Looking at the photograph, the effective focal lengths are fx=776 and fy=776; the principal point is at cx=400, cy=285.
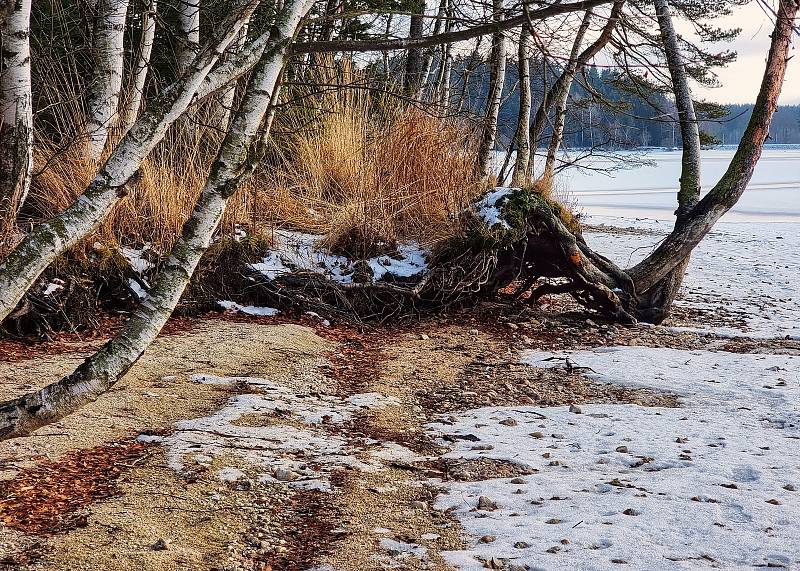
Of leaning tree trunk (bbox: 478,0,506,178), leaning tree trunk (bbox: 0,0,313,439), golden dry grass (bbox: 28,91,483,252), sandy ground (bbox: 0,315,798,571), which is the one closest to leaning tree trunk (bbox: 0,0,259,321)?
leaning tree trunk (bbox: 0,0,313,439)

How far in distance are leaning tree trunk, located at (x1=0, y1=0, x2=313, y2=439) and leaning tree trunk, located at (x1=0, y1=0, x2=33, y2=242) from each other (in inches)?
107

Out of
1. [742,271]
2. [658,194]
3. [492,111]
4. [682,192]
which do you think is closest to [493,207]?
[682,192]

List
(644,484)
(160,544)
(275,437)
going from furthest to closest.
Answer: (275,437)
(644,484)
(160,544)

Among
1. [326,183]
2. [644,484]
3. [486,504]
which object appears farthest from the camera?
[326,183]

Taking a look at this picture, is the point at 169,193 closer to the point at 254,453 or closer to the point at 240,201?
the point at 240,201

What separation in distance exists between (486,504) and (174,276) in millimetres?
1268

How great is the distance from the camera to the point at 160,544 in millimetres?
2236

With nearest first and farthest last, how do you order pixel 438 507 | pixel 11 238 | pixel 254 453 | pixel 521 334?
pixel 438 507, pixel 254 453, pixel 11 238, pixel 521 334

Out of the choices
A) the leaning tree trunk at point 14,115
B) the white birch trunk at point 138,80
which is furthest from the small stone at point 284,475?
the white birch trunk at point 138,80

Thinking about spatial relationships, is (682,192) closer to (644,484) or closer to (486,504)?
(644,484)

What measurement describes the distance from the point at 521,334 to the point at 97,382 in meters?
3.82

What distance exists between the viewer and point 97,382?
7.25ft

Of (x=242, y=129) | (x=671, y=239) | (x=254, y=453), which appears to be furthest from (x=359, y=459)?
(x=671, y=239)

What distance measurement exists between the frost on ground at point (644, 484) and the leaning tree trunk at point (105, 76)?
364cm
